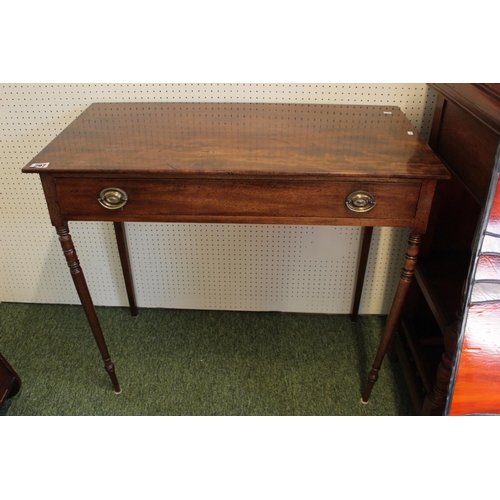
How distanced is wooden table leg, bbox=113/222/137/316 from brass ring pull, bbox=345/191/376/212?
91 centimetres

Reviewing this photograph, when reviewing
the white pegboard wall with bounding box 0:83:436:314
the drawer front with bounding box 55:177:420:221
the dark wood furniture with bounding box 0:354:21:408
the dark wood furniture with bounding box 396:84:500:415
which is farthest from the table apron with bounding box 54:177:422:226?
the dark wood furniture with bounding box 0:354:21:408

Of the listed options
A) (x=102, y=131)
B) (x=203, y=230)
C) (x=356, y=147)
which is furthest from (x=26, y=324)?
(x=356, y=147)

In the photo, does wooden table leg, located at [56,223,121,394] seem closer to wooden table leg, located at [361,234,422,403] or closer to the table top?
the table top

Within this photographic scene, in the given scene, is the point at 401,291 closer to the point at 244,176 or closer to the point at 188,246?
the point at 244,176

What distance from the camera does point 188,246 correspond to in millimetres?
1758

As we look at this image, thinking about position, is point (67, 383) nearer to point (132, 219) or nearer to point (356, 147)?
point (132, 219)

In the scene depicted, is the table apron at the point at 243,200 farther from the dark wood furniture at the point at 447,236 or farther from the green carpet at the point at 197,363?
the green carpet at the point at 197,363

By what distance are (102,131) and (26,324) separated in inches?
39.0

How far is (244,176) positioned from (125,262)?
2.87ft

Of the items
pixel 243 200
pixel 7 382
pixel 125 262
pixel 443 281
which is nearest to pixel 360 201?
pixel 243 200

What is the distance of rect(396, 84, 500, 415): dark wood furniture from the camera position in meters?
1.09

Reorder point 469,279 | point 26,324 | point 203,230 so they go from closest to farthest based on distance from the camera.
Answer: point 469,279, point 203,230, point 26,324

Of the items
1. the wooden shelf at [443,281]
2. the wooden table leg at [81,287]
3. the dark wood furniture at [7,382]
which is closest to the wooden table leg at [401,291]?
the wooden shelf at [443,281]

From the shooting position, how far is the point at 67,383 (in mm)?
1604
